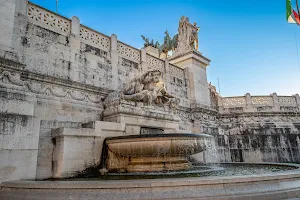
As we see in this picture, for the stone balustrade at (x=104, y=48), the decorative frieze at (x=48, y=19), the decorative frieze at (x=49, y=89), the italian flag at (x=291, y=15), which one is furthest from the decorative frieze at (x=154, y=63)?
the italian flag at (x=291, y=15)

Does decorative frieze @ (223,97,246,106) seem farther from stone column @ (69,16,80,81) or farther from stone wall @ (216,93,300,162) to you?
stone column @ (69,16,80,81)

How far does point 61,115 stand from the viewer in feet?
23.9

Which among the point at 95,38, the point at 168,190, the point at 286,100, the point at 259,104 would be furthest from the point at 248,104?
the point at 168,190

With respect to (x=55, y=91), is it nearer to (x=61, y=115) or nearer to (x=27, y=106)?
(x=61, y=115)

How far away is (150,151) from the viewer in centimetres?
582

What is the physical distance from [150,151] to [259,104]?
1331cm

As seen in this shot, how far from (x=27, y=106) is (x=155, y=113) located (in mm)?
4544

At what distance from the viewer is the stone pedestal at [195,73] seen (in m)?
13.8

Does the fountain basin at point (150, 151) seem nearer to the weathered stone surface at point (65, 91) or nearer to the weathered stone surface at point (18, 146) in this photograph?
the weathered stone surface at point (65, 91)

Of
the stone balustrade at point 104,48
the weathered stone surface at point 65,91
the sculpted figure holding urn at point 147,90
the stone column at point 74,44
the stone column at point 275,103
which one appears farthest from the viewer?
the stone column at point 275,103

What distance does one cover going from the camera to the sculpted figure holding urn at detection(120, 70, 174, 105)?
27.3ft

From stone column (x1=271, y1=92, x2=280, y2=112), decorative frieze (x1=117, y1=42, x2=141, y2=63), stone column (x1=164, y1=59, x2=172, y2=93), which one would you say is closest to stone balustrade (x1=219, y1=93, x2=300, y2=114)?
stone column (x1=271, y1=92, x2=280, y2=112)

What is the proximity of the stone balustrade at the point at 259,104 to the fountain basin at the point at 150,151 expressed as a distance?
10701mm

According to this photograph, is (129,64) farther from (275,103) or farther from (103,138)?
(275,103)
